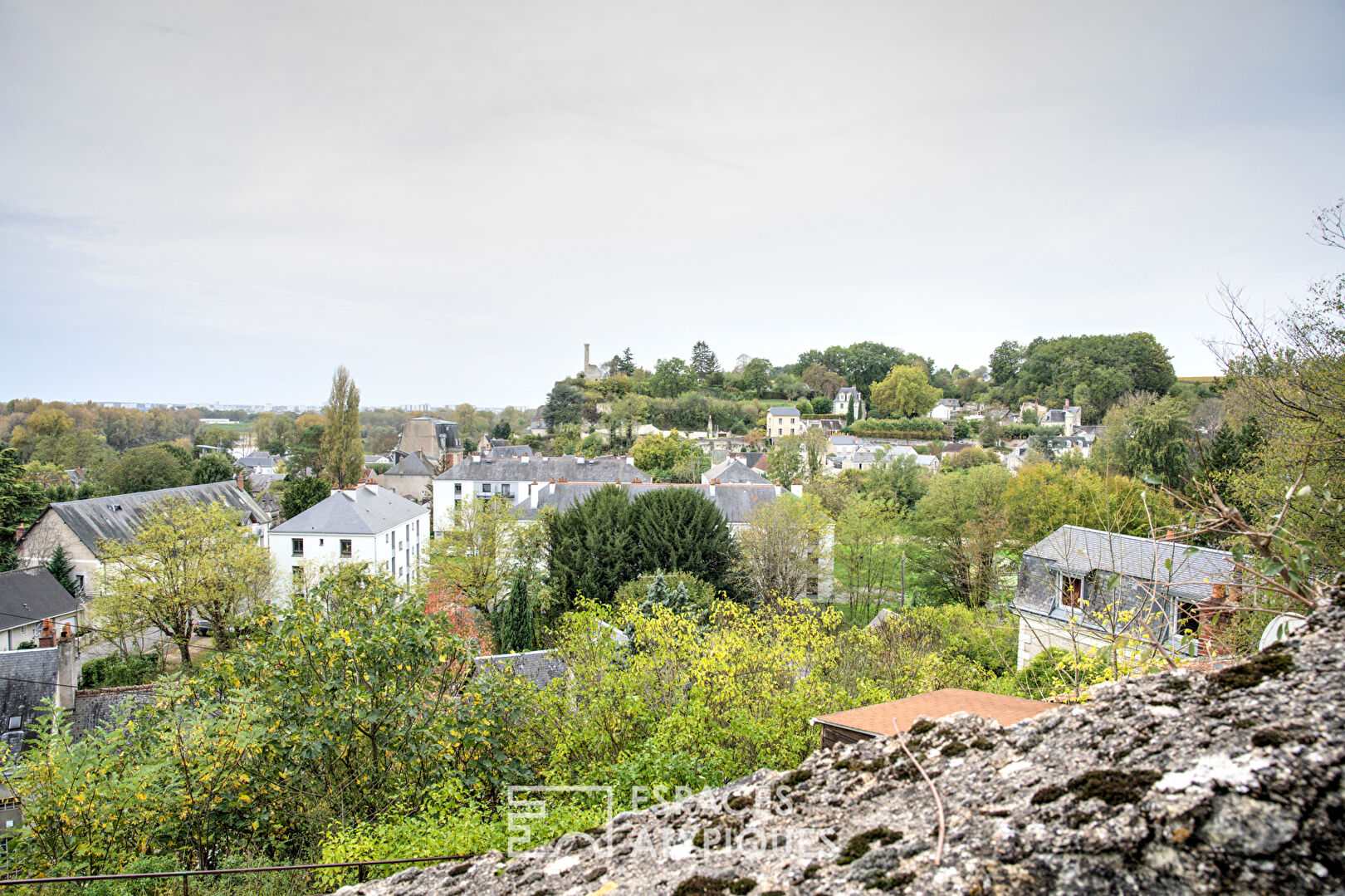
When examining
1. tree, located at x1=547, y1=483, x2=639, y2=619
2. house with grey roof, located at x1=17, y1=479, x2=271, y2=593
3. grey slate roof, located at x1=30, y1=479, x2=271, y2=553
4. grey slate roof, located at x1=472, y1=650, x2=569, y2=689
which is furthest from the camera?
grey slate roof, located at x1=30, y1=479, x2=271, y2=553

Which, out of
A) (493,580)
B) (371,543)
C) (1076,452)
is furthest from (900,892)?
(1076,452)

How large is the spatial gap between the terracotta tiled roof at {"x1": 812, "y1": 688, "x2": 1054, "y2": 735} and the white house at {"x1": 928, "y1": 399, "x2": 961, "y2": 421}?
92.6m

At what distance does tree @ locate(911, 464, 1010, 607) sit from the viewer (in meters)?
29.2

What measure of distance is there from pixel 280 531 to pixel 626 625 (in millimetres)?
21848

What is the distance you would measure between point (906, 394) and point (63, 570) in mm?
95216

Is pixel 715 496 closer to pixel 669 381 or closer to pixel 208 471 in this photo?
pixel 208 471

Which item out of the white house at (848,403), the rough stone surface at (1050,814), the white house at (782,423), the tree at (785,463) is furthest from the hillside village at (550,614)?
the white house at (848,403)

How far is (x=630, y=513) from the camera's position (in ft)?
90.8

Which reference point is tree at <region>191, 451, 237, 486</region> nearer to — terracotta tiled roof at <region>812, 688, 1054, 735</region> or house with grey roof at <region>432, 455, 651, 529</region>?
house with grey roof at <region>432, 455, 651, 529</region>

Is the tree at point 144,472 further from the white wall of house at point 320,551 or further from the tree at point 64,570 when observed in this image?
the white wall of house at point 320,551

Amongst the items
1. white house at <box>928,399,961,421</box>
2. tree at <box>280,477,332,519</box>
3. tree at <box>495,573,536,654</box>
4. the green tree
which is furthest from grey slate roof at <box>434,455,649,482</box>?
white house at <box>928,399,961,421</box>

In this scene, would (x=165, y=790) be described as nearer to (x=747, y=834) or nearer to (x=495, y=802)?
(x=495, y=802)

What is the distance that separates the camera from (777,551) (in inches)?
1130

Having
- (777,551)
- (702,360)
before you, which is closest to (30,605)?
(777,551)
